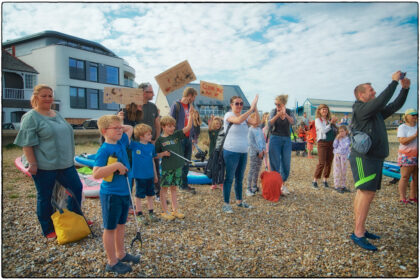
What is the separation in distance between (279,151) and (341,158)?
5.30 ft

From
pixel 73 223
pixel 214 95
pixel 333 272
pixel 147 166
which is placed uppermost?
pixel 214 95

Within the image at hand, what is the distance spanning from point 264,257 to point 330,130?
3789 millimetres

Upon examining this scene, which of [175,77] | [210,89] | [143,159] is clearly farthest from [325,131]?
[143,159]

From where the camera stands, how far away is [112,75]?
92.8ft

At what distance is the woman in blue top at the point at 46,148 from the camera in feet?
9.24

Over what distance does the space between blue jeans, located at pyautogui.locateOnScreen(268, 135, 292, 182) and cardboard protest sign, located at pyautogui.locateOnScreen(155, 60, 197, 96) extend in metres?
2.20

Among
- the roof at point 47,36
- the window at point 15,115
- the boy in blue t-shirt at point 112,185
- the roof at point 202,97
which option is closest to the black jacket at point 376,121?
the boy in blue t-shirt at point 112,185

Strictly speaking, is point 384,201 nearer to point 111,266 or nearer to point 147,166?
point 147,166

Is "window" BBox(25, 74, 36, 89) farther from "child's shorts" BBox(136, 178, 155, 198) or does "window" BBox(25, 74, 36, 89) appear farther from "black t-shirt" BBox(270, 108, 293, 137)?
"black t-shirt" BBox(270, 108, 293, 137)

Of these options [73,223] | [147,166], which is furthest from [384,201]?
[73,223]

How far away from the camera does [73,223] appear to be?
304 cm

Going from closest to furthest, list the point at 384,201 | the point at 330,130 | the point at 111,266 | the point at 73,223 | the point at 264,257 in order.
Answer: the point at 111,266 → the point at 264,257 → the point at 73,223 → the point at 384,201 → the point at 330,130

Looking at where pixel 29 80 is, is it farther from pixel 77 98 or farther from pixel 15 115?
pixel 77 98

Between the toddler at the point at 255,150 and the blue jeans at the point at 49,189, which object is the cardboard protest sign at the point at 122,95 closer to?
the blue jeans at the point at 49,189
